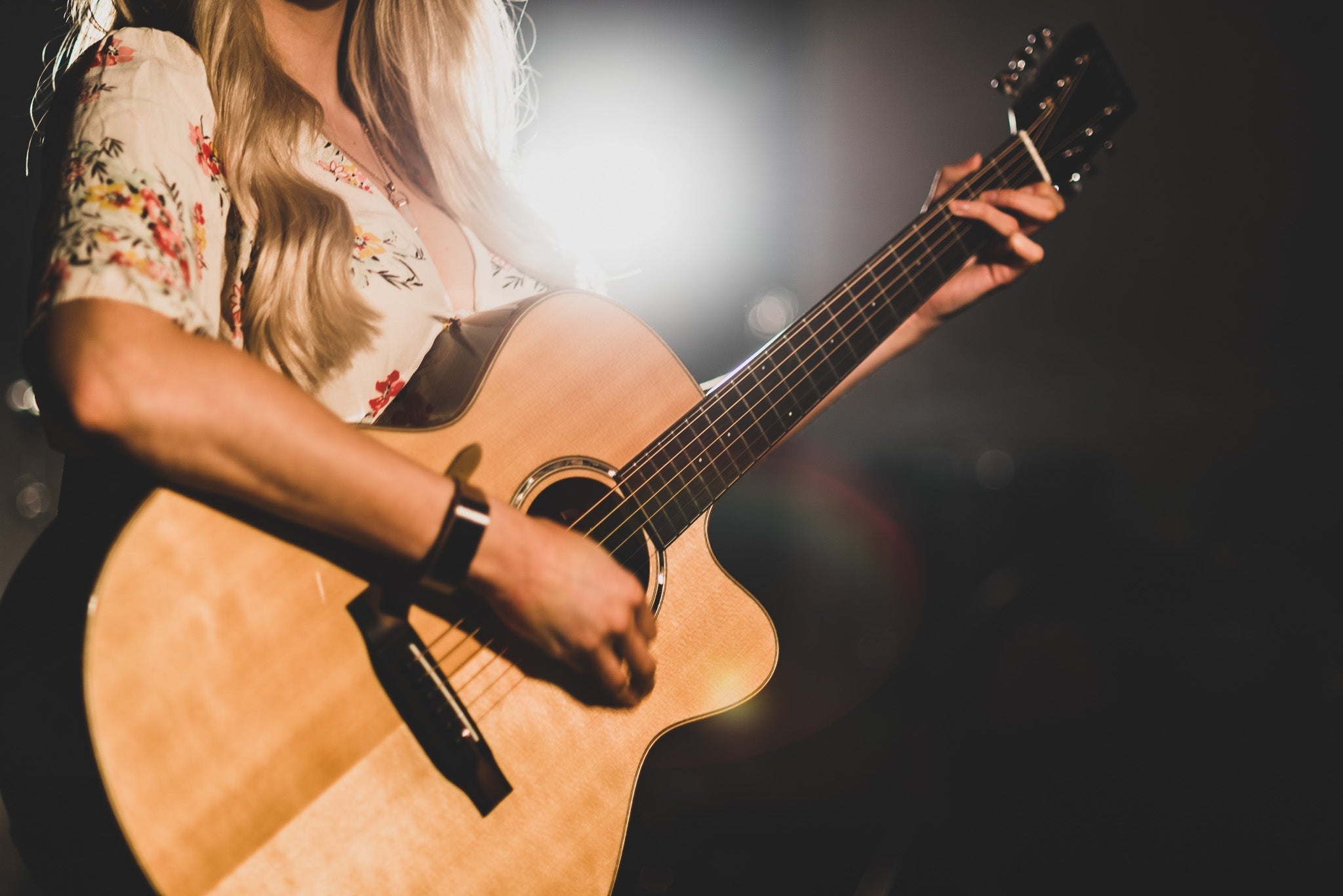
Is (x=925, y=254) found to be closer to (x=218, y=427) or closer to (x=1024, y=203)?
(x=1024, y=203)

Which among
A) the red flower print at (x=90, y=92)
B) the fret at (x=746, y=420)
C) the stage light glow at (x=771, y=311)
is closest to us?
the red flower print at (x=90, y=92)

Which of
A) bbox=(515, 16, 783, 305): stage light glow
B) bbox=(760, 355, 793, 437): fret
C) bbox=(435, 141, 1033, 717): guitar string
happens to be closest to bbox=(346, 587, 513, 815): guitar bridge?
bbox=(435, 141, 1033, 717): guitar string

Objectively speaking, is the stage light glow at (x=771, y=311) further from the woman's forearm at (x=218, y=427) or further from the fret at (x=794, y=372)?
the woman's forearm at (x=218, y=427)

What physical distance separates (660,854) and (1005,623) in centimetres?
150

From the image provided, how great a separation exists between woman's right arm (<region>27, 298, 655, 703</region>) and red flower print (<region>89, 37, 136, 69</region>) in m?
0.34

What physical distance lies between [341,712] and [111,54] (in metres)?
0.75

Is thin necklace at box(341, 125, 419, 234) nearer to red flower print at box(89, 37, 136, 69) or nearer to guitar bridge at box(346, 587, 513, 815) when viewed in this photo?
red flower print at box(89, 37, 136, 69)

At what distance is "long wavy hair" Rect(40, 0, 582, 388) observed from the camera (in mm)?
907

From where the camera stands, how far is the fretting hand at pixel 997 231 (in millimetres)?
1377

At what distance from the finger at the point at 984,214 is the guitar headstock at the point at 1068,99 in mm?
A: 202

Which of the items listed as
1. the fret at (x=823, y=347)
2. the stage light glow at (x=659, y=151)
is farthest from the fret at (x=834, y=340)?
the stage light glow at (x=659, y=151)

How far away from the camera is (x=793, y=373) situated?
3.94 ft

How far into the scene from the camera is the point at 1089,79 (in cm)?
142

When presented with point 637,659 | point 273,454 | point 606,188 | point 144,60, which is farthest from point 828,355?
point 606,188
